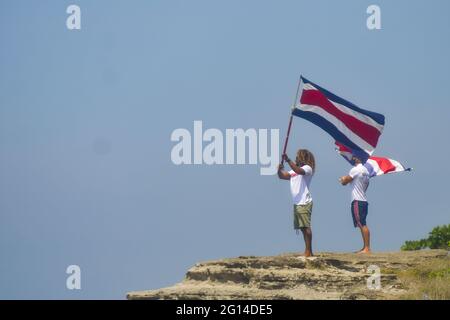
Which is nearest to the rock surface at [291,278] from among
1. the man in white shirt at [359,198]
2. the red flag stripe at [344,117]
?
the man in white shirt at [359,198]

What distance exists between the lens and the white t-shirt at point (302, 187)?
21.6m

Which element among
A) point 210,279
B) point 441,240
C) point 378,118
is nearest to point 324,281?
point 210,279

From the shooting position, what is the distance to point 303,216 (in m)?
21.5

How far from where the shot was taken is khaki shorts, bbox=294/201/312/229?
21.5m

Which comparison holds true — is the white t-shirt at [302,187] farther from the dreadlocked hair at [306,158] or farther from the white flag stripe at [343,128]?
the white flag stripe at [343,128]

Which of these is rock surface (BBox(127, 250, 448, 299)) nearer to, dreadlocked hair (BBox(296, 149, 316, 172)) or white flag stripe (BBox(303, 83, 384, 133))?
dreadlocked hair (BBox(296, 149, 316, 172))

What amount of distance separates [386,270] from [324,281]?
4.06ft

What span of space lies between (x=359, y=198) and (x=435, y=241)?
767 centimetres

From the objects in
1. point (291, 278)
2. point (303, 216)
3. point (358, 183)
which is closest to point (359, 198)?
point (358, 183)

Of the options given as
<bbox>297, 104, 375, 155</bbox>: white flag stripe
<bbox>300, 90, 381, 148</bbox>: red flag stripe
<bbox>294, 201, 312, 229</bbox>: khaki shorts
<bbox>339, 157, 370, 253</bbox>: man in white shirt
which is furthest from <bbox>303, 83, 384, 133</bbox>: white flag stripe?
<bbox>294, 201, 312, 229</bbox>: khaki shorts

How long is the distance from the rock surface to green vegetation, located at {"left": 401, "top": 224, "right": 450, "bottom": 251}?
270 inches

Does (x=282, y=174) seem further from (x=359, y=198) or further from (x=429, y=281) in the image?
(x=429, y=281)

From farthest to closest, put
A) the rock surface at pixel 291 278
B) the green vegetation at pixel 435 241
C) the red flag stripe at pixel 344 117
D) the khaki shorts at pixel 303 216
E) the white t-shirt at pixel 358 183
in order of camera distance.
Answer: the green vegetation at pixel 435 241, the white t-shirt at pixel 358 183, the red flag stripe at pixel 344 117, the khaki shorts at pixel 303 216, the rock surface at pixel 291 278
